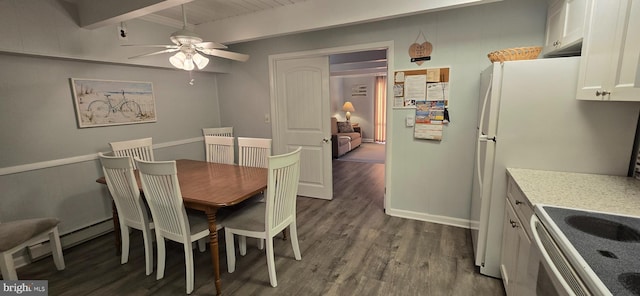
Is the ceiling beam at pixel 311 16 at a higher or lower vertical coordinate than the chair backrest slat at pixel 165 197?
higher

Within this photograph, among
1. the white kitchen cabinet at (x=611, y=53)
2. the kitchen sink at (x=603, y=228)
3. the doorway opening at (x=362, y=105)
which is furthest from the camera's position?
the doorway opening at (x=362, y=105)

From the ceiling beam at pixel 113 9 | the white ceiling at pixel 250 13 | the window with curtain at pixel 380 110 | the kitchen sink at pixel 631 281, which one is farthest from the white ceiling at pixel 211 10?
the window with curtain at pixel 380 110

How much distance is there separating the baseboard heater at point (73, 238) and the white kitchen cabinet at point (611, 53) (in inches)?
160

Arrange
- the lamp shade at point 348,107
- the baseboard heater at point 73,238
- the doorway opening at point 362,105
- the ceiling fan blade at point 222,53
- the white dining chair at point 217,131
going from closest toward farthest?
1. the ceiling fan blade at point 222,53
2. the baseboard heater at point 73,238
3. the white dining chair at point 217,131
4. the doorway opening at point 362,105
5. the lamp shade at point 348,107

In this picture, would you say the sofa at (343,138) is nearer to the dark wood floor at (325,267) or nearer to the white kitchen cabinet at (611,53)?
the dark wood floor at (325,267)

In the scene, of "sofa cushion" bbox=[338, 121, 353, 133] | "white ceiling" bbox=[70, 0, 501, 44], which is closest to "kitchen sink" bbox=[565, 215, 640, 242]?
"white ceiling" bbox=[70, 0, 501, 44]

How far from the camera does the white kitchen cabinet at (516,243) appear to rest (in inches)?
54.5

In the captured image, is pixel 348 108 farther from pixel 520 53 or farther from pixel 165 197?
pixel 165 197

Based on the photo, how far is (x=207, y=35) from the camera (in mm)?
3369

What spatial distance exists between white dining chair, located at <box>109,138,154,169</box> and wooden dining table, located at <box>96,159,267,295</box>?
1.59 feet

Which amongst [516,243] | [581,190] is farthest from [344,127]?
[581,190]

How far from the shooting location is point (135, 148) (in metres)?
2.96

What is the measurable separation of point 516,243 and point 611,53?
109cm

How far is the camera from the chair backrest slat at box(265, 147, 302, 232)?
1.88 meters
